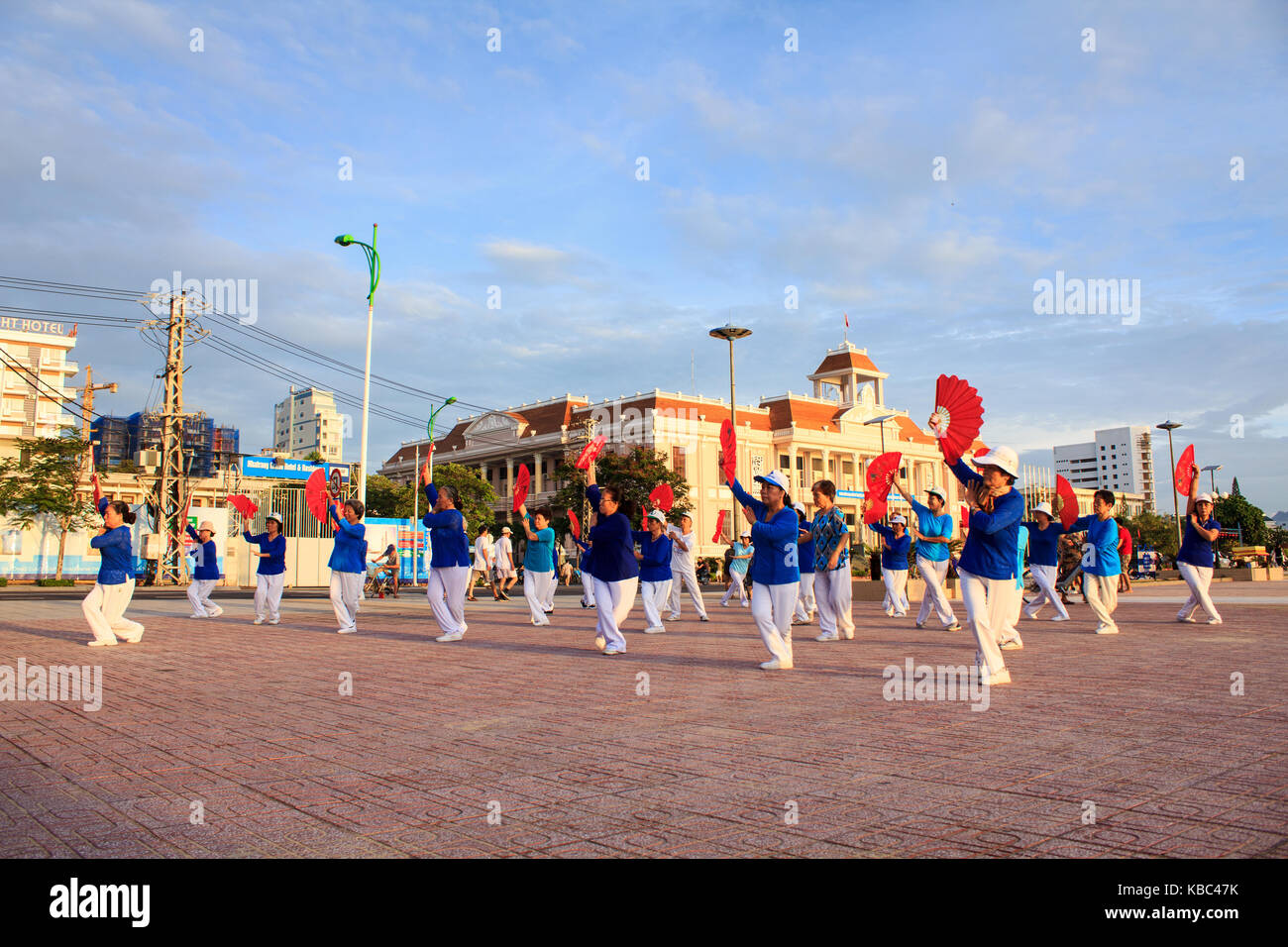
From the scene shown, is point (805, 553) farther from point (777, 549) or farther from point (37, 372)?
point (37, 372)

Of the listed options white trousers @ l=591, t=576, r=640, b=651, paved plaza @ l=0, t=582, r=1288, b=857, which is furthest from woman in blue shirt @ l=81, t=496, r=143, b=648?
→ white trousers @ l=591, t=576, r=640, b=651

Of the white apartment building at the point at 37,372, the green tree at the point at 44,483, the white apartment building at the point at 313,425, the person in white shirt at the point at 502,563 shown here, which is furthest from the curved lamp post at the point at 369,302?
the white apartment building at the point at 313,425

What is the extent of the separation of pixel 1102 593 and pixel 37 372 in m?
74.0

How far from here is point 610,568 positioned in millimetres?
10188

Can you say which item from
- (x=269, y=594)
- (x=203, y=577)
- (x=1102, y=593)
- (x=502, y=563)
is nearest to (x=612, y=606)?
(x=1102, y=593)

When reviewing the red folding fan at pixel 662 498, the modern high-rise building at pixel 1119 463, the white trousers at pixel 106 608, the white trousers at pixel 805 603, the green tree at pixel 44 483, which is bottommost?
the white trousers at pixel 805 603

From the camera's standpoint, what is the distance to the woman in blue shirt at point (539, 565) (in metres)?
15.2

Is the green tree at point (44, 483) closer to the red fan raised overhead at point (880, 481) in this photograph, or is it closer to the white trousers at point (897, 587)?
the white trousers at point (897, 587)

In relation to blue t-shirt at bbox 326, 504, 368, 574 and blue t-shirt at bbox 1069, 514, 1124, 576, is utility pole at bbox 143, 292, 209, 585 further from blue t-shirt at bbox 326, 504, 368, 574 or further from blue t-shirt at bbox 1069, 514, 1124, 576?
blue t-shirt at bbox 1069, 514, 1124, 576

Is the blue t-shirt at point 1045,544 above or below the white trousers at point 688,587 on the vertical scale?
above

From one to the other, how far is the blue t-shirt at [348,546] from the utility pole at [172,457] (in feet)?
73.7

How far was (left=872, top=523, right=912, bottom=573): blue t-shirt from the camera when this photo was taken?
1468 centimetres
